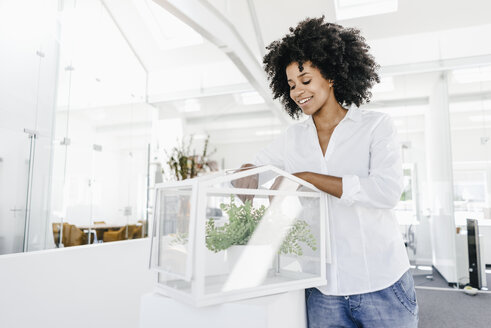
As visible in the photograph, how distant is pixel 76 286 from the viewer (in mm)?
2160

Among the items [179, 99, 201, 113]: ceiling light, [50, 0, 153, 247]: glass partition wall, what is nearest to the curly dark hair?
[50, 0, 153, 247]: glass partition wall

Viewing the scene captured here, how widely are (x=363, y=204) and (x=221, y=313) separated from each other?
1.37 feet

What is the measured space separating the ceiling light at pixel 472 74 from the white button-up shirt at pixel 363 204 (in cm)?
460

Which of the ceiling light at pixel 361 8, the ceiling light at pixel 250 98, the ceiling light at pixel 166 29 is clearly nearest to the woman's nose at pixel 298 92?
the ceiling light at pixel 361 8

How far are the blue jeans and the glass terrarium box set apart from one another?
9 cm

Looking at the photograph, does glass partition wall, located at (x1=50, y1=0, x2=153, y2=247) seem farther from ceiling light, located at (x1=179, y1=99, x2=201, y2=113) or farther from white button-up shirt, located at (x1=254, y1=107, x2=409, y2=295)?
white button-up shirt, located at (x1=254, y1=107, x2=409, y2=295)

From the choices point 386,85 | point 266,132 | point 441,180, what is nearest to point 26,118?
point 266,132

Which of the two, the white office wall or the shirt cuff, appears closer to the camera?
the shirt cuff

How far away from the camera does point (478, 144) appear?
4.63 meters

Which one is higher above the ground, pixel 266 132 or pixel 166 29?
pixel 166 29

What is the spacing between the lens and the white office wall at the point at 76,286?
1.82 metres

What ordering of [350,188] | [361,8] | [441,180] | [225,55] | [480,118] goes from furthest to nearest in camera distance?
1. [225,55]
2. [441,180]
3. [361,8]
4. [480,118]
5. [350,188]

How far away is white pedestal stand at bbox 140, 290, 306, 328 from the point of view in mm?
704

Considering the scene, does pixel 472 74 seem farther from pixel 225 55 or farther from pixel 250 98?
pixel 225 55
